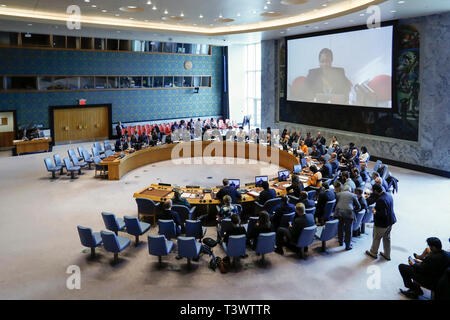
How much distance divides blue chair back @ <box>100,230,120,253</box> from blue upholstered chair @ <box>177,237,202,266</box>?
1143mm

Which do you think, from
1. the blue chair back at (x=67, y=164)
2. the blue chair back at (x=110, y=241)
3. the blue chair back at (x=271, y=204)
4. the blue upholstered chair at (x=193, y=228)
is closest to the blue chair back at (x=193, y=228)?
the blue upholstered chair at (x=193, y=228)

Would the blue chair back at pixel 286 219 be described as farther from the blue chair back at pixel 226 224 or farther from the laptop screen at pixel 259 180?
the laptop screen at pixel 259 180

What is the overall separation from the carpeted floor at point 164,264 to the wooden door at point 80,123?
9904 mm

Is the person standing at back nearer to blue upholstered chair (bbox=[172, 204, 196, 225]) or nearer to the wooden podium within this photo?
blue upholstered chair (bbox=[172, 204, 196, 225])

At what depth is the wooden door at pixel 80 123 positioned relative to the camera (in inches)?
812

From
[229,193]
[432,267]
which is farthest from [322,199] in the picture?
[432,267]

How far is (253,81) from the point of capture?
1065 inches

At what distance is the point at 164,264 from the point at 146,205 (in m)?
2.15

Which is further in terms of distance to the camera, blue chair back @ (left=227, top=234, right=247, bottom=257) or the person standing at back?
the person standing at back

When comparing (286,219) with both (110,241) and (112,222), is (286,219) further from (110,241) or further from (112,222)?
(112,222)

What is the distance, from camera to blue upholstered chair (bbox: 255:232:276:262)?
673cm

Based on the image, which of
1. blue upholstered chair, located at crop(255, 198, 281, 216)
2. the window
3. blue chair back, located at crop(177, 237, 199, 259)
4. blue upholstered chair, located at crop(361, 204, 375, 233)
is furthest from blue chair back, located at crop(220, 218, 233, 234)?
the window

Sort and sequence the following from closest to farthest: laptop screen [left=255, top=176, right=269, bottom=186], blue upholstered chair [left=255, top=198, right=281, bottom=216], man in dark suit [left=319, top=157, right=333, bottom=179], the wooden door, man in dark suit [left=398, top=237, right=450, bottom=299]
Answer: man in dark suit [left=398, top=237, right=450, bottom=299] → blue upholstered chair [left=255, top=198, right=281, bottom=216] → laptop screen [left=255, top=176, right=269, bottom=186] → man in dark suit [left=319, top=157, right=333, bottom=179] → the wooden door

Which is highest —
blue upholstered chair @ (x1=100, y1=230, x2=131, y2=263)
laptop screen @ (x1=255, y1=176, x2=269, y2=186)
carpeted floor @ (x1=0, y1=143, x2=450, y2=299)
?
laptop screen @ (x1=255, y1=176, x2=269, y2=186)
